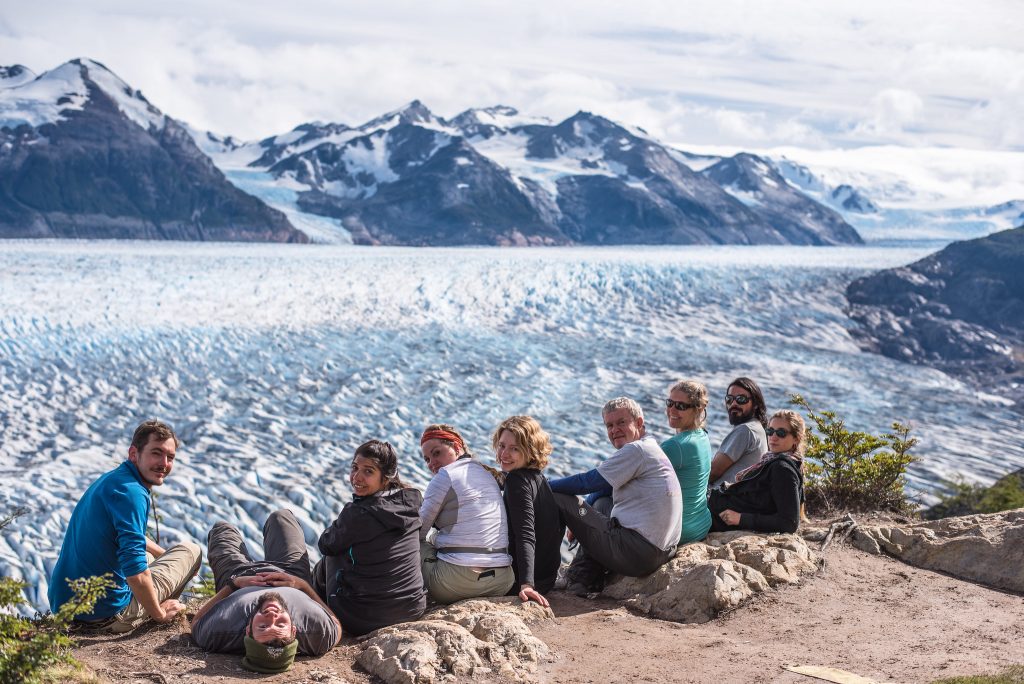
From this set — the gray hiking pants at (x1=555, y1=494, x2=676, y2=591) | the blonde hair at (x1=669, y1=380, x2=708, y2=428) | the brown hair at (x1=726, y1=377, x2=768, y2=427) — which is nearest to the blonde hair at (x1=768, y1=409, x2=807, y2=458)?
the brown hair at (x1=726, y1=377, x2=768, y2=427)

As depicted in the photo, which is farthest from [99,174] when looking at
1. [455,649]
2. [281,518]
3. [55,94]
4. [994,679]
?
[994,679]

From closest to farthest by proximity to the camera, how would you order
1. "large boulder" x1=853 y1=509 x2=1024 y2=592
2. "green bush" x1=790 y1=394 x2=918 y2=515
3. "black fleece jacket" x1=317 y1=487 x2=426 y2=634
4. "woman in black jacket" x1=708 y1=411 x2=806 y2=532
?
"black fleece jacket" x1=317 y1=487 x2=426 y2=634, "large boulder" x1=853 y1=509 x2=1024 y2=592, "woman in black jacket" x1=708 y1=411 x2=806 y2=532, "green bush" x1=790 y1=394 x2=918 y2=515

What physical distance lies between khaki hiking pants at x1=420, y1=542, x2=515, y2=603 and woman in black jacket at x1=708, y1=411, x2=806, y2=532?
2208 millimetres

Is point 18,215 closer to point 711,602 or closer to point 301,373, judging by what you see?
point 301,373

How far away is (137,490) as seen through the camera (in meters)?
5.58

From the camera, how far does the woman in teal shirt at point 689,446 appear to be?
274 inches

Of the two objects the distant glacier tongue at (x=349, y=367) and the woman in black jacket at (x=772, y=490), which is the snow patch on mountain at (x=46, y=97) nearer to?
the distant glacier tongue at (x=349, y=367)

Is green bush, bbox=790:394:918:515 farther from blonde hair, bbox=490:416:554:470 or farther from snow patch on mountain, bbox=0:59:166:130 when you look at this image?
snow patch on mountain, bbox=0:59:166:130

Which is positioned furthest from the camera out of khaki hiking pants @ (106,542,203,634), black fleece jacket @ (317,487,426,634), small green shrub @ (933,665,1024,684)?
khaki hiking pants @ (106,542,203,634)

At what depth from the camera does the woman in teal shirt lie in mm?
6949

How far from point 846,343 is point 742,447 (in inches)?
2063

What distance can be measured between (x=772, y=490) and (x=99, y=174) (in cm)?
16101

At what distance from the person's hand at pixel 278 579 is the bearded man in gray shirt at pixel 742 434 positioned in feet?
12.0

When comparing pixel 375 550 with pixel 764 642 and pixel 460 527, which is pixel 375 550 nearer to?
pixel 460 527
